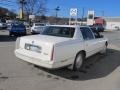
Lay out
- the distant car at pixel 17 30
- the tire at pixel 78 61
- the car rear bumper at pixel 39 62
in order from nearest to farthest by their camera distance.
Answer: the car rear bumper at pixel 39 62 < the tire at pixel 78 61 < the distant car at pixel 17 30

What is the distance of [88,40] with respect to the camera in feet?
26.4

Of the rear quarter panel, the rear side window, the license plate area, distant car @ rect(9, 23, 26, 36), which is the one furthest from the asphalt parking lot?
distant car @ rect(9, 23, 26, 36)

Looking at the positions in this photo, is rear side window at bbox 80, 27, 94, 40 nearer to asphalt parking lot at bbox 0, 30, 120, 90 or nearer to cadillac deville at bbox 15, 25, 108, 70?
cadillac deville at bbox 15, 25, 108, 70

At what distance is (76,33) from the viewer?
7.29m

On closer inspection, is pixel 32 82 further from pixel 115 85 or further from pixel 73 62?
pixel 115 85

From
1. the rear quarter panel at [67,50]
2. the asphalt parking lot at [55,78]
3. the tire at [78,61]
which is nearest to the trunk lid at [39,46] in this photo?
the rear quarter panel at [67,50]

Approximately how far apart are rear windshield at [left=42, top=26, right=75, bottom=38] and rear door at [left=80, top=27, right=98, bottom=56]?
Answer: 1.89 feet

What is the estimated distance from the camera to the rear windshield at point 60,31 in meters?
7.32

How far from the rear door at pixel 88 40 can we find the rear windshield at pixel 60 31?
577mm

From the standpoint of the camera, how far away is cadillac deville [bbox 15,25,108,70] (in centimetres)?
610

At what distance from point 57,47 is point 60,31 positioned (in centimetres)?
159

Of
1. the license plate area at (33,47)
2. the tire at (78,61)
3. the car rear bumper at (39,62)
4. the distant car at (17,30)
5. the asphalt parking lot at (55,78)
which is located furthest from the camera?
the distant car at (17,30)

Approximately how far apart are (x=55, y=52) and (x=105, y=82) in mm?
1775

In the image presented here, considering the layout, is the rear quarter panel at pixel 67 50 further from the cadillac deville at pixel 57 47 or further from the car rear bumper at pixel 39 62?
the car rear bumper at pixel 39 62
